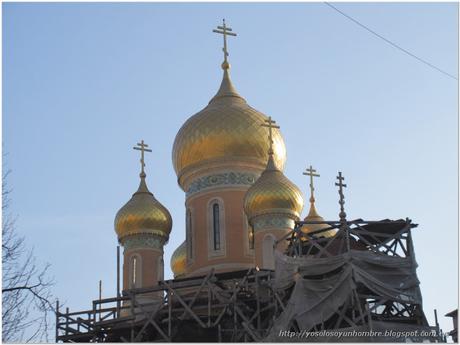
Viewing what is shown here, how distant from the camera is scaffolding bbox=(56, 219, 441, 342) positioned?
21016 mm

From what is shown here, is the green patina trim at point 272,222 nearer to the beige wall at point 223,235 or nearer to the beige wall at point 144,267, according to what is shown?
the beige wall at point 223,235

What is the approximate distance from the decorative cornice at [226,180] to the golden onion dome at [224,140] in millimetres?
395

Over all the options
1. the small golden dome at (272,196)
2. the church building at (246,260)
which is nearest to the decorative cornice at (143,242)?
the church building at (246,260)

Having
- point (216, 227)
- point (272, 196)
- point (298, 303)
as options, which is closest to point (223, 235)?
point (216, 227)

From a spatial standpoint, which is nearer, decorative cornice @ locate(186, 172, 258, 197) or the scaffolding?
the scaffolding

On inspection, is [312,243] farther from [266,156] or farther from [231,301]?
[266,156]

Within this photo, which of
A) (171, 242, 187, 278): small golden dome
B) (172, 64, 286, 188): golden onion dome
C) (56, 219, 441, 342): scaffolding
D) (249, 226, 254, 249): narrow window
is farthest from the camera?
(171, 242, 187, 278): small golden dome

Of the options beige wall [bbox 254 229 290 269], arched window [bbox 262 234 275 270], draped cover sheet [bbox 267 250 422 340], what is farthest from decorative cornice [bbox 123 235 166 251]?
draped cover sheet [bbox 267 250 422 340]

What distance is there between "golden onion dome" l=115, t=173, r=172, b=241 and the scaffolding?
574cm

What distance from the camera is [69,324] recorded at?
1051 inches

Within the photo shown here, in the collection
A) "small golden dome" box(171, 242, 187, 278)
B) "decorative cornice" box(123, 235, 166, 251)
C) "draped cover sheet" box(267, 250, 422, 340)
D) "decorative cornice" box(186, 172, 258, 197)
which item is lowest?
"draped cover sheet" box(267, 250, 422, 340)

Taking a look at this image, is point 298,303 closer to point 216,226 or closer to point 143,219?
point 216,226

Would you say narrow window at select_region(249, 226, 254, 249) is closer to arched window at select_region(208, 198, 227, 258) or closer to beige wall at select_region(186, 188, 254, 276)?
beige wall at select_region(186, 188, 254, 276)

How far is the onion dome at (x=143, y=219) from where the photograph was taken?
32.1 meters
